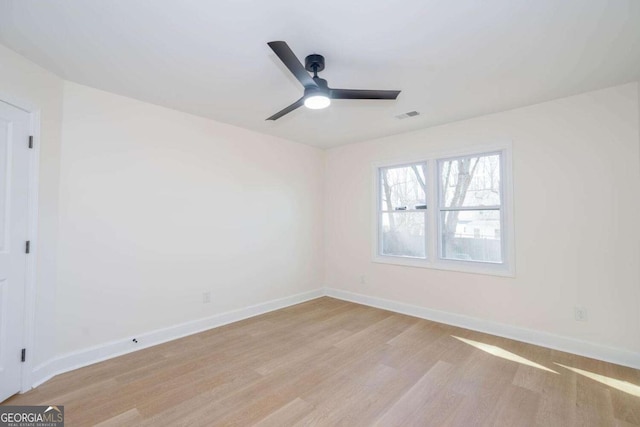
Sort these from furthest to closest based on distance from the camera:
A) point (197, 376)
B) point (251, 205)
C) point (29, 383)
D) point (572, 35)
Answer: point (251, 205), point (197, 376), point (29, 383), point (572, 35)

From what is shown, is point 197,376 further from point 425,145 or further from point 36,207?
point 425,145

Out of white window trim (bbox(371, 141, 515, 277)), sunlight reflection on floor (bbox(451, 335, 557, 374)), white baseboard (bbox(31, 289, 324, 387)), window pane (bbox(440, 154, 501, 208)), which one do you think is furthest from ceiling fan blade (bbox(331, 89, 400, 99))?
white baseboard (bbox(31, 289, 324, 387))

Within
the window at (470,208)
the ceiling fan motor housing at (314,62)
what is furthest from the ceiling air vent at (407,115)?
the ceiling fan motor housing at (314,62)

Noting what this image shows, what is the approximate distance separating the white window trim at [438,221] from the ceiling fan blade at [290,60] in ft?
8.46

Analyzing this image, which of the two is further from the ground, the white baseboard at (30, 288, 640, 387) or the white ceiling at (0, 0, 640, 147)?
the white ceiling at (0, 0, 640, 147)

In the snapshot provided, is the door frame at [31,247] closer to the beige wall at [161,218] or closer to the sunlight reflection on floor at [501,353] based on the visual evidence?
the beige wall at [161,218]

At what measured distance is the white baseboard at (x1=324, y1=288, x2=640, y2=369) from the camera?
283 cm

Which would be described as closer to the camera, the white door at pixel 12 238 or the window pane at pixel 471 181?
the white door at pixel 12 238

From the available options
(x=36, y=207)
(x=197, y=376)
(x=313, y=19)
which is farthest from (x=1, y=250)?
(x=313, y=19)

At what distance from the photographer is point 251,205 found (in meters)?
4.25

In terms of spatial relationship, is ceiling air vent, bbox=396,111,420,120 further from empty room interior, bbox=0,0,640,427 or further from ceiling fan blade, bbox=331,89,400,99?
ceiling fan blade, bbox=331,89,400,99

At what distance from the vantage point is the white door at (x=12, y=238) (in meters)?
2.19

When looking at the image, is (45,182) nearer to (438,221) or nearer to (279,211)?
(279,211)

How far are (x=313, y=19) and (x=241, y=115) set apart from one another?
1.96 m
